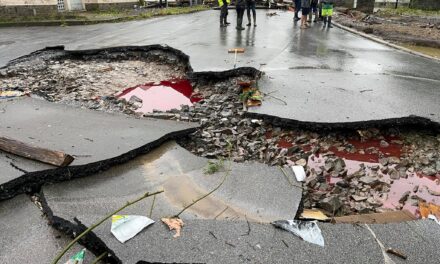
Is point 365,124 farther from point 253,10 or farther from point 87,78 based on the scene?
point 253,10

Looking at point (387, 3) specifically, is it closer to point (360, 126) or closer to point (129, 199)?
point (360, 126)

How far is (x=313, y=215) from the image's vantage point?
2.96 metres

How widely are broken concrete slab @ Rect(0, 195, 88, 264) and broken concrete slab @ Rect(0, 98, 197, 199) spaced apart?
192mm

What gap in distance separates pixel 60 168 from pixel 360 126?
11.4ft

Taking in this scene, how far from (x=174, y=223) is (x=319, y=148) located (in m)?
2.27

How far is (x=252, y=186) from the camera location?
3209 millimetres

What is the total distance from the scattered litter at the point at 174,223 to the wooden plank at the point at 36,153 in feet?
3.97

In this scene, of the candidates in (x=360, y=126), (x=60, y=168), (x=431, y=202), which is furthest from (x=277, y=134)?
(x=60, y=168)

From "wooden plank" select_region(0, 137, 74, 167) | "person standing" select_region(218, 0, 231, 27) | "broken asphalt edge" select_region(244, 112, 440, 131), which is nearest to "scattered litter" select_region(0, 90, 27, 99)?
"wooden plank" select_region(0, 137, 74, 167)

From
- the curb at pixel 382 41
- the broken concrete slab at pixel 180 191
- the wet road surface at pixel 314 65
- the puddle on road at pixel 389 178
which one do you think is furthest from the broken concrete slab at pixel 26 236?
the curb at pixel 382 41

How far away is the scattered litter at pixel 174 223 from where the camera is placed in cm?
253

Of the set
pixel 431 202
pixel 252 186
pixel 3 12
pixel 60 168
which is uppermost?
pixel 3 12

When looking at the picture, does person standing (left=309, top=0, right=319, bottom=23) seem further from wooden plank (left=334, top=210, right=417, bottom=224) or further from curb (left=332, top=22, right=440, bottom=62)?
wooden plank (left=334, top=210, right=417, bottom=224)

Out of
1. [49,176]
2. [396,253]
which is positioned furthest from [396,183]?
[49,176]
